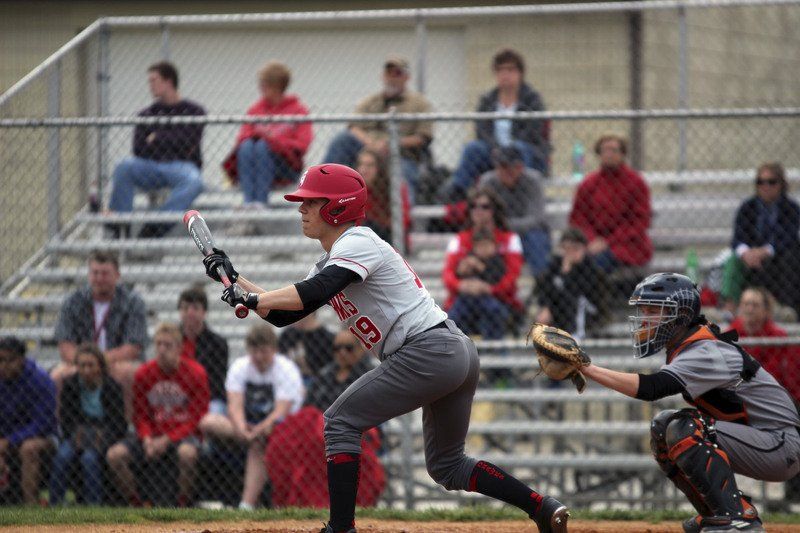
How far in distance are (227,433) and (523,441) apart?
3732 millimetres

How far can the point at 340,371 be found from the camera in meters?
7.54

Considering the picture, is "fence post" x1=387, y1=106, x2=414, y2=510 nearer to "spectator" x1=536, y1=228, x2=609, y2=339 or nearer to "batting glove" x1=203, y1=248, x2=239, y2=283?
"spectator" x1=536, y1=228, x2=609, y2=339

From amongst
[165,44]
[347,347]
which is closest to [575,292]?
[347,347]

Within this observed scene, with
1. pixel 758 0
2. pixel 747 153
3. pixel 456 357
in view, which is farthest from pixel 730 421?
pixel 747 153

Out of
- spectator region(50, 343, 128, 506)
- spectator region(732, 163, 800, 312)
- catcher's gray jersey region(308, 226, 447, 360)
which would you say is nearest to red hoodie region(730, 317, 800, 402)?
spectator region(732, 163, 800, 312)

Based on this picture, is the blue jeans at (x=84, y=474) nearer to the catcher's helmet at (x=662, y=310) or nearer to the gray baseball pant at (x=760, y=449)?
the catcher's helmet at (x=662, y=310)

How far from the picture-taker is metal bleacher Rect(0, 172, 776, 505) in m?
7.55

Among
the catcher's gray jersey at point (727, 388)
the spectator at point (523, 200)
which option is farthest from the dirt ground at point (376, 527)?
the spectator at point (523, 200)

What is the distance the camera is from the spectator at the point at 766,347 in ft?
23.8

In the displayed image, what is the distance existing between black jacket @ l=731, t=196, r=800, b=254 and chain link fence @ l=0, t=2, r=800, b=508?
0.07 feet

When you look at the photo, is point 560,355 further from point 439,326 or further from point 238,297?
point 238,297

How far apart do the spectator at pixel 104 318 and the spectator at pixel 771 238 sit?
4293 millimetres

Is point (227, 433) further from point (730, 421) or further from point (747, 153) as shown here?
point (747, 153)

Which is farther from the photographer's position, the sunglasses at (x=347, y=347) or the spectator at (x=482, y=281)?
the spectator at (x=482, y=281)
